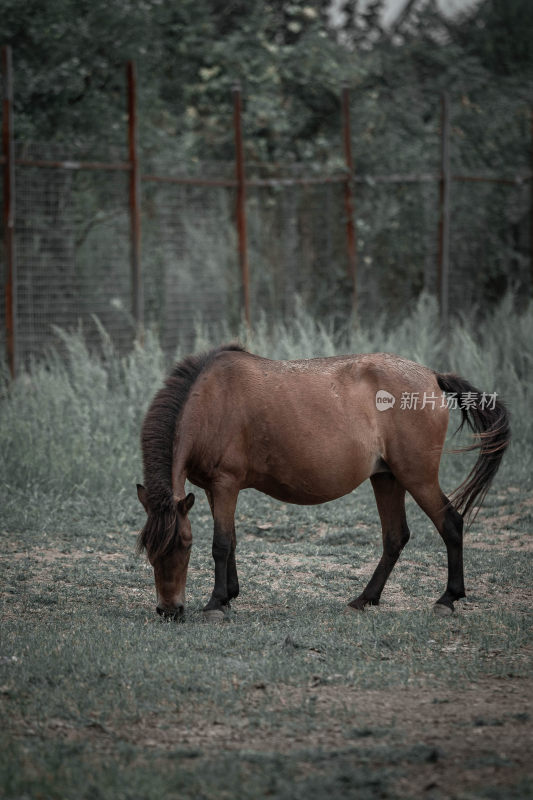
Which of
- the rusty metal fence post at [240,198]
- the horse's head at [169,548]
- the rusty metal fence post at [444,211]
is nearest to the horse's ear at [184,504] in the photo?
the horse's head at [169,548]

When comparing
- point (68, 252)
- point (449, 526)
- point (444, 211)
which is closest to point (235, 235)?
point (68, 252)

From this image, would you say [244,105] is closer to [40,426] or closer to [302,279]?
[302,279]

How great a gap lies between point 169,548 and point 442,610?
1.55 metres

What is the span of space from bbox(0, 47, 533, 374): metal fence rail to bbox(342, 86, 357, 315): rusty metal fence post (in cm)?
2

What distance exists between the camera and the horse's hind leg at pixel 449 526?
5.29 metres

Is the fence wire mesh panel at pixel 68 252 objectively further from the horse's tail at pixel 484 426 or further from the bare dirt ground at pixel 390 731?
the bare dirt ground at pixel 390 731

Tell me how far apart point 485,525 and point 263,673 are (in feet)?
12.2

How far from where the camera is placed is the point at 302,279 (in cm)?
1287

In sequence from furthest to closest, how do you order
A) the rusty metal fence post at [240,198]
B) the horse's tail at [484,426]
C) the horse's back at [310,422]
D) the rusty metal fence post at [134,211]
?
the rusty metal fence post at [240,198], the rusty metal fence post at [134,211], the horse's tail at [484,426], the horse's back at [310,422]

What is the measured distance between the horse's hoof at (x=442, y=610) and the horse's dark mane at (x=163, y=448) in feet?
5.00

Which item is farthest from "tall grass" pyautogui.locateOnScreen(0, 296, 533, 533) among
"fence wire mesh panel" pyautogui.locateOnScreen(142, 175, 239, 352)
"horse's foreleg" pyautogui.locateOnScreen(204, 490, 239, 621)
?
"horse's foreleg" pyautogui.locateOnScreen(204, 490, 239, 621)

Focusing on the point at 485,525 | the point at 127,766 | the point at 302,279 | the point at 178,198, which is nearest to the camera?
the point at 127,766

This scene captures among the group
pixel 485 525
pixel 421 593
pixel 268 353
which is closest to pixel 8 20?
pixel 268 353

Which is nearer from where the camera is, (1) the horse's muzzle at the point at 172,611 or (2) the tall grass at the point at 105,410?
(1) the horse's muzzle at the point at 172,611
